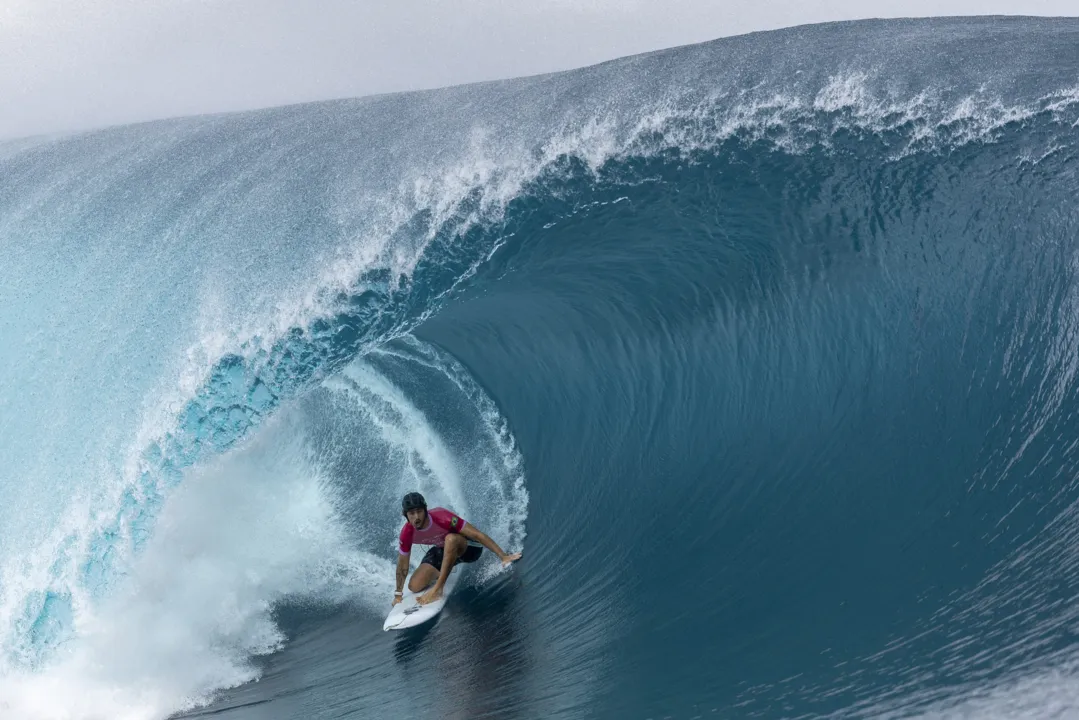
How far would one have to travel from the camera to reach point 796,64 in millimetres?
9148

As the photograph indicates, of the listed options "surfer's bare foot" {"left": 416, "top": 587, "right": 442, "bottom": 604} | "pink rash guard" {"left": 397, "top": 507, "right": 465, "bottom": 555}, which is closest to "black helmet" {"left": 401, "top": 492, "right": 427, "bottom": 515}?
"pink rash guard" {"left": 397, "top": 507, "right": 465, "bottom": 555}

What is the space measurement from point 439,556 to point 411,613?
45 centimetres

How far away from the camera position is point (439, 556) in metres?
7.02

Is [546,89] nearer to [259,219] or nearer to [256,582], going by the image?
[259,219]

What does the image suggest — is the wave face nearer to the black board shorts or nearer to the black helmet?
the black board shorts

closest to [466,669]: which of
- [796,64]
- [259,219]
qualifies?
[259,219]

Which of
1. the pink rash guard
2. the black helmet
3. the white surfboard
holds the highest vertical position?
the black helmet

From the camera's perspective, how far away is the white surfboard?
6.80 m

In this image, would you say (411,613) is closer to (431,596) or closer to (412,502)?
(431,596)

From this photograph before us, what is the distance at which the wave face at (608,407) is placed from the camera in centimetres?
566

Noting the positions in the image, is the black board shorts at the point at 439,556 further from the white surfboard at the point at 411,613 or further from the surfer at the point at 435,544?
the white surfboard at the point at 411,613

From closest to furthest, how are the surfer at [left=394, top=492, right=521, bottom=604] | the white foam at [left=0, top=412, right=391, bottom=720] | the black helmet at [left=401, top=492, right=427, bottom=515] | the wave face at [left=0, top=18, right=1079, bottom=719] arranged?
the wave face at [left=0, top=18, right=1079, bottom=719], the black helmet at [left=401, top=492, right=427, bottom=515], the surfer at [left=394, top=492, right=521, bottom=604], the white foam at [left=0, top=412, right=391, bottom=720]

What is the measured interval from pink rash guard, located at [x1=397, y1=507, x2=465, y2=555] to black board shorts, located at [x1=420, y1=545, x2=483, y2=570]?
3.3 inches

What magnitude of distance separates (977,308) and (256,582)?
6000 millimetres
